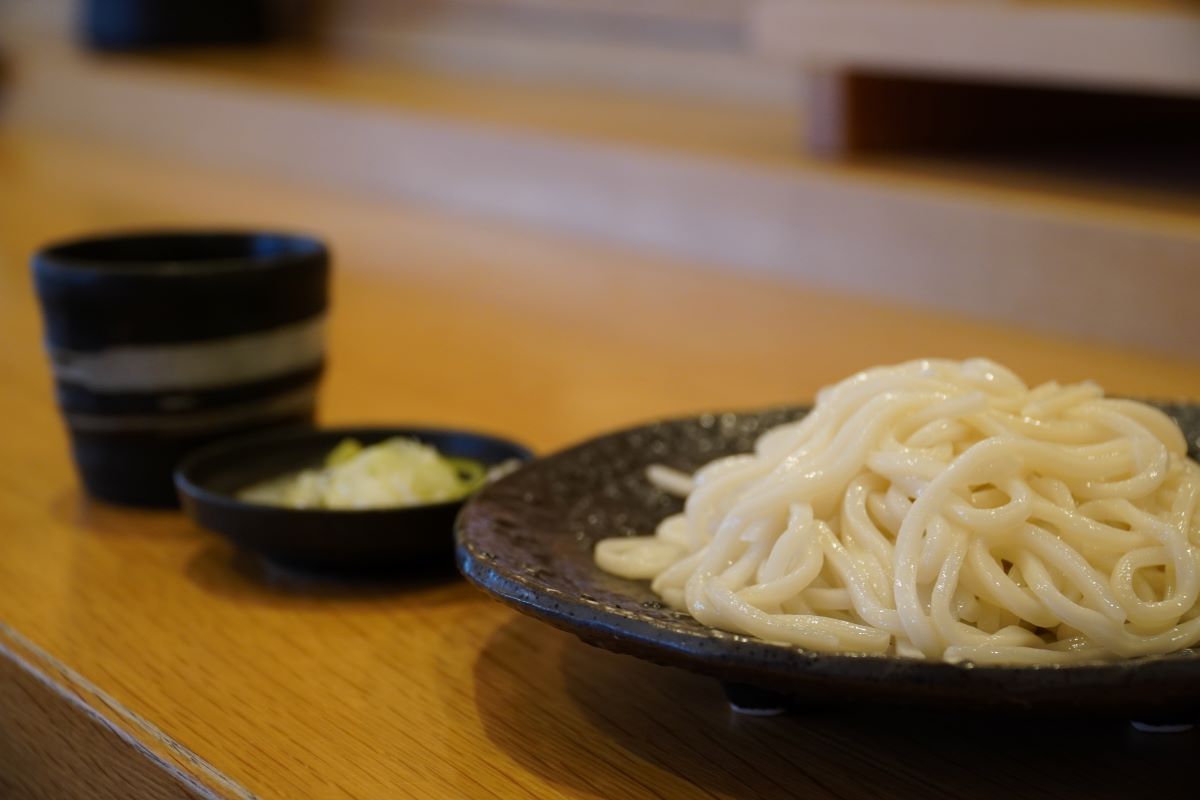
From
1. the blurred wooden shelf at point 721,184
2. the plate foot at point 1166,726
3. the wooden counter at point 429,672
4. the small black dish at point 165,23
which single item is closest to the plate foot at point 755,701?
the wooden counter at point 429,672

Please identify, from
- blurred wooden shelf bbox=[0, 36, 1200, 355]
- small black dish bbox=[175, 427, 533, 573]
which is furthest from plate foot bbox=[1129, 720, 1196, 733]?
blurred wooden shelf bbox=[0, 36, 1200, 355]

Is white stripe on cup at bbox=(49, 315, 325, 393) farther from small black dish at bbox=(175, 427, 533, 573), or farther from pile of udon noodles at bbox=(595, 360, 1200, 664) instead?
pile of udon noodles at bbox=(595, 360, 1200, 664)

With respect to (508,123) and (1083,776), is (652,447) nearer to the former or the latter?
(1083,776)

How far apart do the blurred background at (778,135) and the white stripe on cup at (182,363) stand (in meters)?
0.91

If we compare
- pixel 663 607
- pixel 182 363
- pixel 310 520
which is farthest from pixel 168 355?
pixel 663 607

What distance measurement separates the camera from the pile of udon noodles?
0.71m

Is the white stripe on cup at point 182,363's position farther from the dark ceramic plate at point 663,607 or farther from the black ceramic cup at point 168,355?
the dark ceramic plate at point 663,607

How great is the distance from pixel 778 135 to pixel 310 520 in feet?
5.34

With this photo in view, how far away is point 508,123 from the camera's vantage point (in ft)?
8.55

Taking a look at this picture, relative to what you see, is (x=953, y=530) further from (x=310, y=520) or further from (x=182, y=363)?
(x=182, y=363)

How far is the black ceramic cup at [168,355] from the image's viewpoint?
1.10 meters

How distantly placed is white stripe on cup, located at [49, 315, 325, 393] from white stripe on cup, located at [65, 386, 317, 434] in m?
0.02

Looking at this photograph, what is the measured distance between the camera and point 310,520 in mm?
953

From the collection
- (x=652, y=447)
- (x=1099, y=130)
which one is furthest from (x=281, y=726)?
A: (x=1099, y=130)
